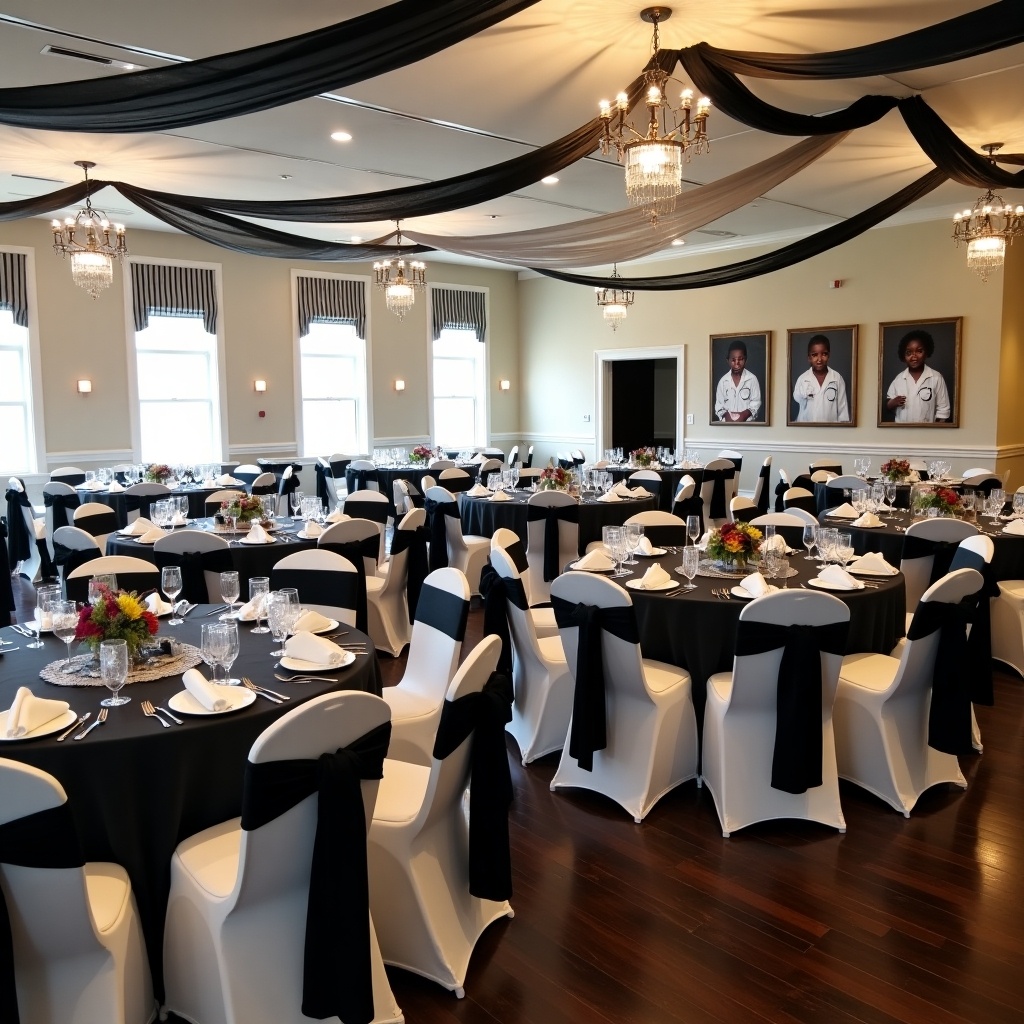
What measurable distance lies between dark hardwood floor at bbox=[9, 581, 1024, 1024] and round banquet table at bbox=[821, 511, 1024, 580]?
2.05m

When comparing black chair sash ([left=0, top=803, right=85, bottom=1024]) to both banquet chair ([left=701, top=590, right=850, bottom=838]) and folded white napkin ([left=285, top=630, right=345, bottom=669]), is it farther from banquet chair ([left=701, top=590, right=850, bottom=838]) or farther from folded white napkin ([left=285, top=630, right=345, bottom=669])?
banquet chair ([left=701, top=590, right=850, bottom=838])

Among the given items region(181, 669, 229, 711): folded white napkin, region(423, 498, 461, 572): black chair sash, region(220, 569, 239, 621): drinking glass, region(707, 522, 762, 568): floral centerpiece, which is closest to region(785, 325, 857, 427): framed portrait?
region(423, 498, 461, 572): black chair sash

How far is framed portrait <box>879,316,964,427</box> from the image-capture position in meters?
10.2

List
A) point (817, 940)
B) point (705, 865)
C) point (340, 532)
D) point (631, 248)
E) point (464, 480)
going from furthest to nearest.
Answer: point (464, 480) → point (631, 248) → point (340, 532) → point (705, 865) → point (817, 940)

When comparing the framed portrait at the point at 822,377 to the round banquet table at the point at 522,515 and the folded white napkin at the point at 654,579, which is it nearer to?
the round banquet table at the point at 522,515

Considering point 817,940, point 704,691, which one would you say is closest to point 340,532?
point 704,691

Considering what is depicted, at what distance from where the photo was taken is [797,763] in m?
3.53

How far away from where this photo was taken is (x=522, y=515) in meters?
7.50

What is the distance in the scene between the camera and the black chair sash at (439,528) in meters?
7.57

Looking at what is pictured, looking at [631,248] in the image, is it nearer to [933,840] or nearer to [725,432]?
[933,840]

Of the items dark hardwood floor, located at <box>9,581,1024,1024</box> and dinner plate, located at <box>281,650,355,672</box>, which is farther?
dinner plate, located at <box>281,650,355,672</box>

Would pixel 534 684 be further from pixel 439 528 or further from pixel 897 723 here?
pixel 439 528

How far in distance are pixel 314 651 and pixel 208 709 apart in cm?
52

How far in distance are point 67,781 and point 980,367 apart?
1032 cm
